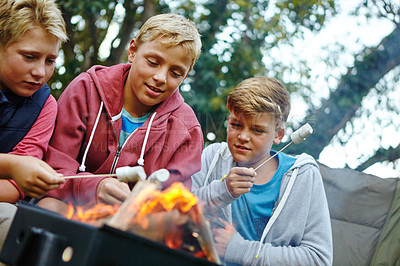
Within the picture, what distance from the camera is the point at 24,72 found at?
5.45 ft

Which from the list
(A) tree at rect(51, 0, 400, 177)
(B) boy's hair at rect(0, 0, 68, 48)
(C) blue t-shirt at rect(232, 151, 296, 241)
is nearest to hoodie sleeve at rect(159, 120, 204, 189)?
(C) blue t-shirt at rect(232, 151, 296, 241)

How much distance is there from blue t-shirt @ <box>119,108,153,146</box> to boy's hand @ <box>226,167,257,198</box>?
1.83 ft

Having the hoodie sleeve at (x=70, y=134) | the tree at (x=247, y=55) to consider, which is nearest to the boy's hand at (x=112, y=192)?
the hoodie sleeve at (x=70, y=134)

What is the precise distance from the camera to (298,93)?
455 centimetres

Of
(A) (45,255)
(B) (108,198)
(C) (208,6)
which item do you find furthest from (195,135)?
(C) (208,6)

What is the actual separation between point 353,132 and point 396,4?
5.15ft

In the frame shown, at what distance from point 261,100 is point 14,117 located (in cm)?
120

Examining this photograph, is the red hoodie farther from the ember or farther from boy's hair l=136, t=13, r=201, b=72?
the ember

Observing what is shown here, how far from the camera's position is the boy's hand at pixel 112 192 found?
1478mm

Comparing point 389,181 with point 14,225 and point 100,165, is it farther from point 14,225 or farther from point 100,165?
point 14,225

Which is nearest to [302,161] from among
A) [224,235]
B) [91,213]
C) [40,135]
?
[224,235]

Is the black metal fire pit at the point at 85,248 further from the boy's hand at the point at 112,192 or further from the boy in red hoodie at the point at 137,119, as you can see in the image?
the boy in red hoodie at the point at 137,119

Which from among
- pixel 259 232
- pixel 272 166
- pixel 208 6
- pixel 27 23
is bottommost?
pixel 259 232

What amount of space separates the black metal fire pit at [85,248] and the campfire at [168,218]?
14 cm
